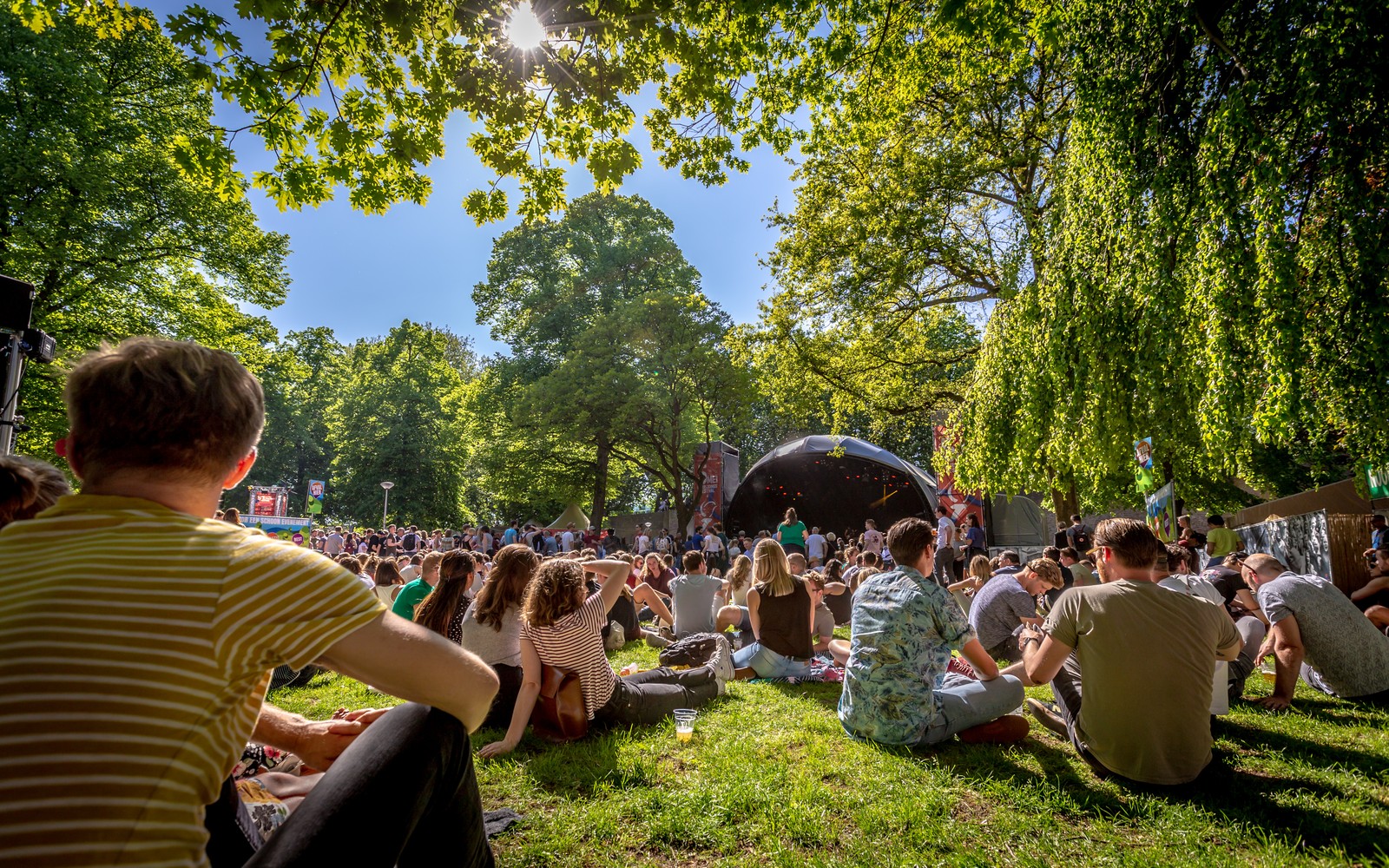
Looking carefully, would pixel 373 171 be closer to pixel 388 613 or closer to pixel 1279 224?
pixel 388 613

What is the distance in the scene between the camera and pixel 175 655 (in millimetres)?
1136

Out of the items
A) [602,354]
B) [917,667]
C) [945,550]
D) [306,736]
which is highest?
[602,354]

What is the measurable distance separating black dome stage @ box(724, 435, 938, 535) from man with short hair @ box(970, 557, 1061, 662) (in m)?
18.5

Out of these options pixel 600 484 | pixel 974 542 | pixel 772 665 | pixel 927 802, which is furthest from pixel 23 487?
pixel 600 484

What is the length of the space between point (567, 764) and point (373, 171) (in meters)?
4.68

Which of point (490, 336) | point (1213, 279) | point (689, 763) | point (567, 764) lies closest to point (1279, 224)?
point (1213, 279)

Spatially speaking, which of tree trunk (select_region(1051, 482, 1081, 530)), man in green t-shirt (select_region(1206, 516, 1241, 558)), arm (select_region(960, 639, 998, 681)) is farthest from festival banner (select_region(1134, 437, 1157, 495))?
arm (select_region(960, 639, 998, 681))

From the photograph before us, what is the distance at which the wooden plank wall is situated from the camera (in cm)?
1007

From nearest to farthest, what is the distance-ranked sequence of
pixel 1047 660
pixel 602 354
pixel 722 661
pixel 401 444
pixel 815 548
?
pixel 1047 660 → pixel 722 661 → pixel 815 548 → pixel 602 354 → pixel 401 444

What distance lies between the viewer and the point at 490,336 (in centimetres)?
3212

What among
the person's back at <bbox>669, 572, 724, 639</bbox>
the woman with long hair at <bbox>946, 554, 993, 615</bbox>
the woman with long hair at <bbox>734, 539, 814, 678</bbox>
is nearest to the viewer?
the woman with long hair at <bbox>734, 539, 814, 678</bbox>

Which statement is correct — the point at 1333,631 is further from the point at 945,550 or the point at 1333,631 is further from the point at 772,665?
the point at 945,550

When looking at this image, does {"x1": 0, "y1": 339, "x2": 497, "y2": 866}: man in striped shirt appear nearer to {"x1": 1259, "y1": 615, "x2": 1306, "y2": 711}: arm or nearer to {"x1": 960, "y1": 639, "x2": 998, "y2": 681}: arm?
{"x1": 960, "y1": 639, "x2": 998, "y2": 681}: arm

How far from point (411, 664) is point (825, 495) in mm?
28760
